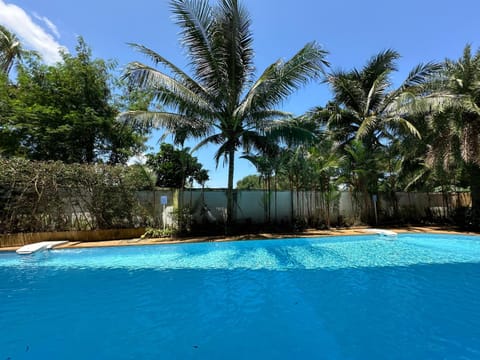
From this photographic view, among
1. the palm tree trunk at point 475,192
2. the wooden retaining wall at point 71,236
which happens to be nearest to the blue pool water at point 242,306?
the wooden retaining wall at point 71,236

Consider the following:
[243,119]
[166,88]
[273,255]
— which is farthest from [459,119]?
[166,88]

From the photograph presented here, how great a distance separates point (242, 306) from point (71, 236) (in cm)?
743

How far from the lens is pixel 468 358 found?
89.3 inches

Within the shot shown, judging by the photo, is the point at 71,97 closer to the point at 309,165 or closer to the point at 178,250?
the point at 178,250

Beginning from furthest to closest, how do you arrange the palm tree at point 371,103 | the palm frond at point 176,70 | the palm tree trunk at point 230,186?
the palm tree at point 371,103, the palm tree trunk at point 230,186, the palm frond at point 176,70

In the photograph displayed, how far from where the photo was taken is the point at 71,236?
8.02m

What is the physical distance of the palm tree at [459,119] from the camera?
8.63 meters

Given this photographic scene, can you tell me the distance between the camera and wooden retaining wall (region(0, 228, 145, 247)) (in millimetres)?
7447

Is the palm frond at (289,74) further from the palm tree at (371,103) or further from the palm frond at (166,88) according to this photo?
the palm tree at (371,103)

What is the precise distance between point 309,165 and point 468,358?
328 inches

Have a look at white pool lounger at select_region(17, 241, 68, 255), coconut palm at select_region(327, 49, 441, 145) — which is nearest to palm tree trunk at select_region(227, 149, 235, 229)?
white pool lounger at select_region(17, 241, 68, 255)

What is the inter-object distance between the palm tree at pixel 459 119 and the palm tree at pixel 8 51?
23.8 meters

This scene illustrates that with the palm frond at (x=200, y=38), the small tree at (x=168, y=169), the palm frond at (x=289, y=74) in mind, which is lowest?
the small tree at (x=168, y=169)

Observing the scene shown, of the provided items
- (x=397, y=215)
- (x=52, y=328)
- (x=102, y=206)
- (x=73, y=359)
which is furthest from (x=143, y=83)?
(x=397, y=215)
